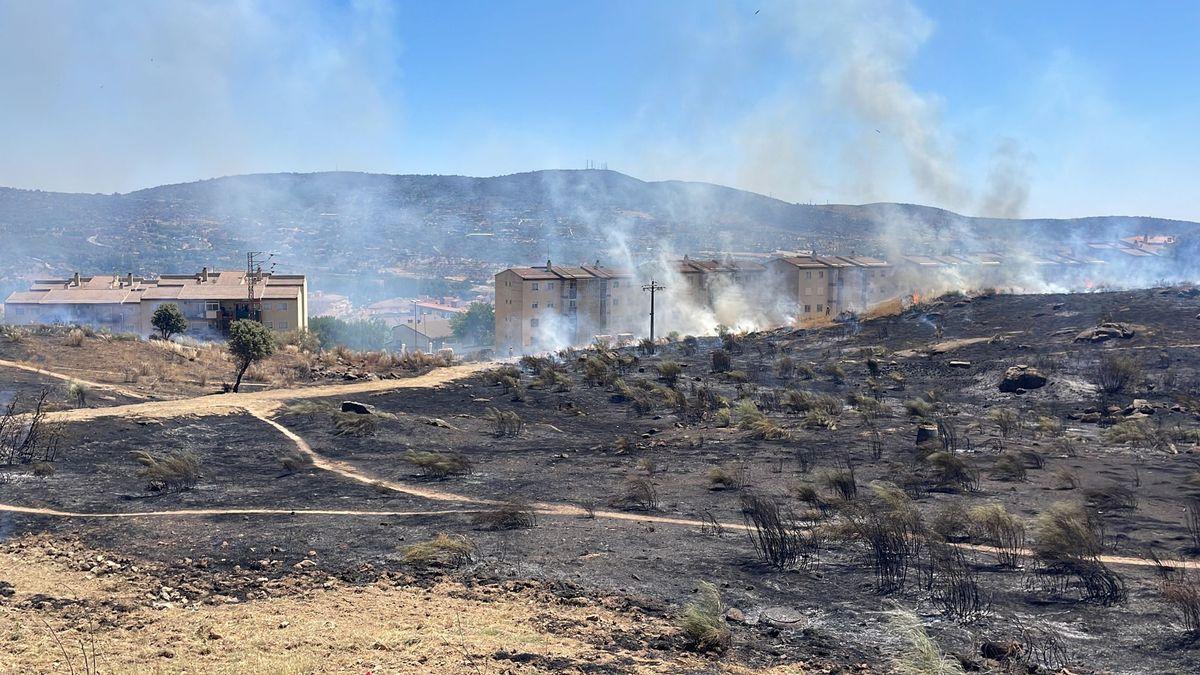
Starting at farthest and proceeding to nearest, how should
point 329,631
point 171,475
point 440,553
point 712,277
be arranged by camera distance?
point 712,277 < point 171,475 < point 440,553 < point 329,631

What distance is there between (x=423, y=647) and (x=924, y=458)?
1432cm

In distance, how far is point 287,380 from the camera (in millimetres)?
39656

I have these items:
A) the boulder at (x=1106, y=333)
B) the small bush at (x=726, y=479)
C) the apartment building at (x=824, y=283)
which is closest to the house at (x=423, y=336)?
the apartment building at (x=824, y=283)

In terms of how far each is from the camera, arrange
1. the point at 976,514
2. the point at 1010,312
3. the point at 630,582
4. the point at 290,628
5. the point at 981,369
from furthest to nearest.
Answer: the point at 1010,312 → the point at 981,369 → the point at 976,514 → the point at 630,582 → the point at 290,628

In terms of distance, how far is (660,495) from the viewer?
18156 mm

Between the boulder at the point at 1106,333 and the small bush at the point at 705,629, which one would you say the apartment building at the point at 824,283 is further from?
the small bush at the point at 705,629

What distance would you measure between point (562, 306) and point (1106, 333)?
41.6 meters

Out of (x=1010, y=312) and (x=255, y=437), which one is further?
(x=1010, y=312)

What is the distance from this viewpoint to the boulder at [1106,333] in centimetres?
3947

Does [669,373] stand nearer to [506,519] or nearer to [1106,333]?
[1106,333]

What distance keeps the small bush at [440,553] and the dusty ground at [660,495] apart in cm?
25

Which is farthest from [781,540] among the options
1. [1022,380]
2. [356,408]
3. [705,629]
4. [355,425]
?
[1022,380]

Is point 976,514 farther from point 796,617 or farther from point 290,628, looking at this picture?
point 290,628

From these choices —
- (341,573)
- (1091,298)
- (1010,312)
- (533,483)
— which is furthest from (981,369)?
(341,573)
